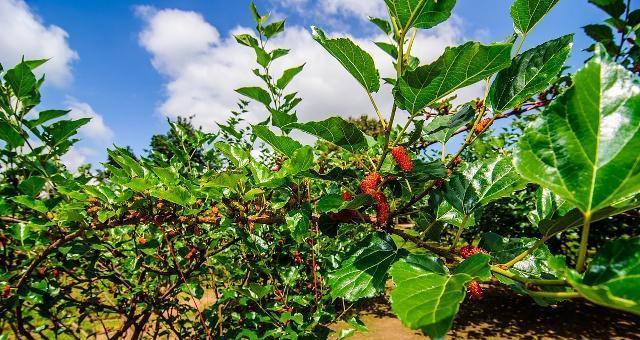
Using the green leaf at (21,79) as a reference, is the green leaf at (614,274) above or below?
below

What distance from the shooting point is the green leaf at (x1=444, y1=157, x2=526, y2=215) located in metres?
0.80

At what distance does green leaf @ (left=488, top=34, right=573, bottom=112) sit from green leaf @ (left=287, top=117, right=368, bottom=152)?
316mm

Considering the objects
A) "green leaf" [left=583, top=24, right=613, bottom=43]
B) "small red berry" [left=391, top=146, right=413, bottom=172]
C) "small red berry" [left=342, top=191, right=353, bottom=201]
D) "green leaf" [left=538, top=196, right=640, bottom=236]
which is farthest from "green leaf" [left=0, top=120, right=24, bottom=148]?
"green leaf" [left=583, top=24, right=613, bottom=43]

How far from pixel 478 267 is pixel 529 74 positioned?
46cm

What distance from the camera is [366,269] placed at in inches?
30.0

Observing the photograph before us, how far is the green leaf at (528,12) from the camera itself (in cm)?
73

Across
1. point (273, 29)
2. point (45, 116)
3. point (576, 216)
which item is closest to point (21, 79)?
point (45, 116)

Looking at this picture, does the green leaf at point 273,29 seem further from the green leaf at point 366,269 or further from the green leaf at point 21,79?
the green leaf at point 366,269

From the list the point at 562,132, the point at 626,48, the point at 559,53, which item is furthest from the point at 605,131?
the point at 626,48

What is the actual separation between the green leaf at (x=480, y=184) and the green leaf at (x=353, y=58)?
310 mm

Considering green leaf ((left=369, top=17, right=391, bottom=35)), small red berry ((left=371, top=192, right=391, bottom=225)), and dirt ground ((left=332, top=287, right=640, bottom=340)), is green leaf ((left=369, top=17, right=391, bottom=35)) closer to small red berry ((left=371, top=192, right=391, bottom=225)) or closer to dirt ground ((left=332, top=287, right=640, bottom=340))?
small red berry ((left=371, top=192, right=391, bottom=225))

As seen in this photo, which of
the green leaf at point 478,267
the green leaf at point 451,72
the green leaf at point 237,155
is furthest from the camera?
the green leaf at point 237,155

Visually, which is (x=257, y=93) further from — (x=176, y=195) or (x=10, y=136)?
(x=10, y=136)

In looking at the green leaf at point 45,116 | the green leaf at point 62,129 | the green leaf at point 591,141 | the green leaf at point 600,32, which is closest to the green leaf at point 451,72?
the green leaf at point 591,141
